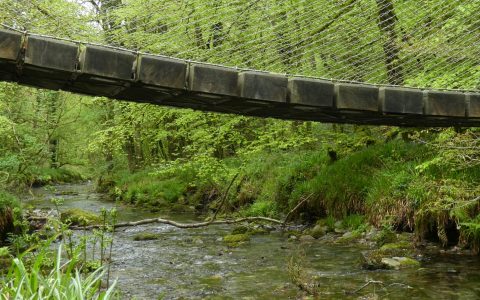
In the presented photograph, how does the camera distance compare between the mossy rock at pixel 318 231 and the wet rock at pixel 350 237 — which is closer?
the wet rock at pixel 350 237

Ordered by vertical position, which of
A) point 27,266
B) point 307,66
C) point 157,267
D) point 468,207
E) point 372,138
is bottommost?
point 157,267

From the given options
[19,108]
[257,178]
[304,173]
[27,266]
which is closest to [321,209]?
[304,173]

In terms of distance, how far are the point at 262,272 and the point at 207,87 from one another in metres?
1.90

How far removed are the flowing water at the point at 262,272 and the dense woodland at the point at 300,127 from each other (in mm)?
661

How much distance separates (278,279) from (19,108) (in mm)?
9607

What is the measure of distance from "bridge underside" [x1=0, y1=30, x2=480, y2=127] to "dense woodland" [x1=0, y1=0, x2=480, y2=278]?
0.40 metres

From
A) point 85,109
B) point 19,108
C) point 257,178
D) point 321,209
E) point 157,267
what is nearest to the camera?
point 157,267

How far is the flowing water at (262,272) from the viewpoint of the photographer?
423 cm

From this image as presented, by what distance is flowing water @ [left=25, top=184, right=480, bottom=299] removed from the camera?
4.23 meters

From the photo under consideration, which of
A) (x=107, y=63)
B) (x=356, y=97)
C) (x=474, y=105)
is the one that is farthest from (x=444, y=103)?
(x=107, y=63)

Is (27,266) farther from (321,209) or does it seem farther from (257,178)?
(257,178)

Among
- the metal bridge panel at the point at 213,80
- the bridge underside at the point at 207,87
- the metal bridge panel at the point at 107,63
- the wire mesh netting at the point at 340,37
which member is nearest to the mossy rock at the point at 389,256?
the bridge underside at the point at 207,87

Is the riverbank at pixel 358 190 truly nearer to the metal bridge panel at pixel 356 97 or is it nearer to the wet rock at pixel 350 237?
the wet rock at pixel 350 237

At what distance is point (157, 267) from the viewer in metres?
5.53
